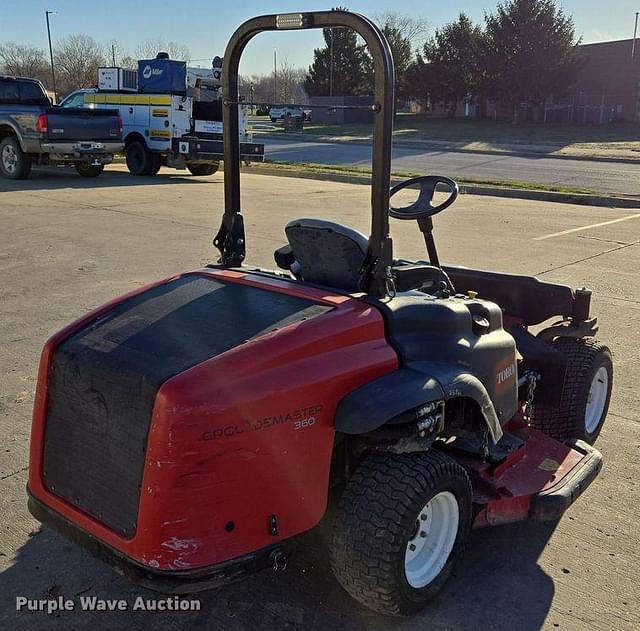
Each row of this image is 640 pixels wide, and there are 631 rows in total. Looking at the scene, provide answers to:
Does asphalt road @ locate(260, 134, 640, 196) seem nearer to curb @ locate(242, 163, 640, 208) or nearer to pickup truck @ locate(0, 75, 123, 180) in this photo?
curb @ locate(242, 163, 640, 208)

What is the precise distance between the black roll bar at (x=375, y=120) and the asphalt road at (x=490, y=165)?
47.6ft

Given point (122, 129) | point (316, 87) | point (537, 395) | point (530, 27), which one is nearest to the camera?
point (537, 395)

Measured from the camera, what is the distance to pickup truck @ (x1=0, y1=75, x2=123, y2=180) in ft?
47.7

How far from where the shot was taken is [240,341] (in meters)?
2.30

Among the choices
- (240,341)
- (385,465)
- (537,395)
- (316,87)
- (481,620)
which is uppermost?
(316,87)

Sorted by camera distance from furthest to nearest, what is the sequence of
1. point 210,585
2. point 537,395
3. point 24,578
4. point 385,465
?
point 537,395 < point 24,578 < point 385,465 < point 210,585

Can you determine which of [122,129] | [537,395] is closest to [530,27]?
[122,129]

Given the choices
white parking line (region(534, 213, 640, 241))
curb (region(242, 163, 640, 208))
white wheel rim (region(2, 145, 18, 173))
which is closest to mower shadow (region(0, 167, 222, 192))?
white wheel rim (region(2, 145, 18, 173))

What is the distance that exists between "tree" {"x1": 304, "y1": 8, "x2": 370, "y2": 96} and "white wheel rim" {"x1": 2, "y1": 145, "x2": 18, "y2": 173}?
41423 mm

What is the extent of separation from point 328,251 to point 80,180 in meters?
14.7

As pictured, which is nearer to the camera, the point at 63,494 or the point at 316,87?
the point at 63,494

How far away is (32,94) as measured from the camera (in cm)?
1583

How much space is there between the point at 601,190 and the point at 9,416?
A: 49.7ft

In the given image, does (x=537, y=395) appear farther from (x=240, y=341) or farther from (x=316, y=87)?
(x=316, y=87)
